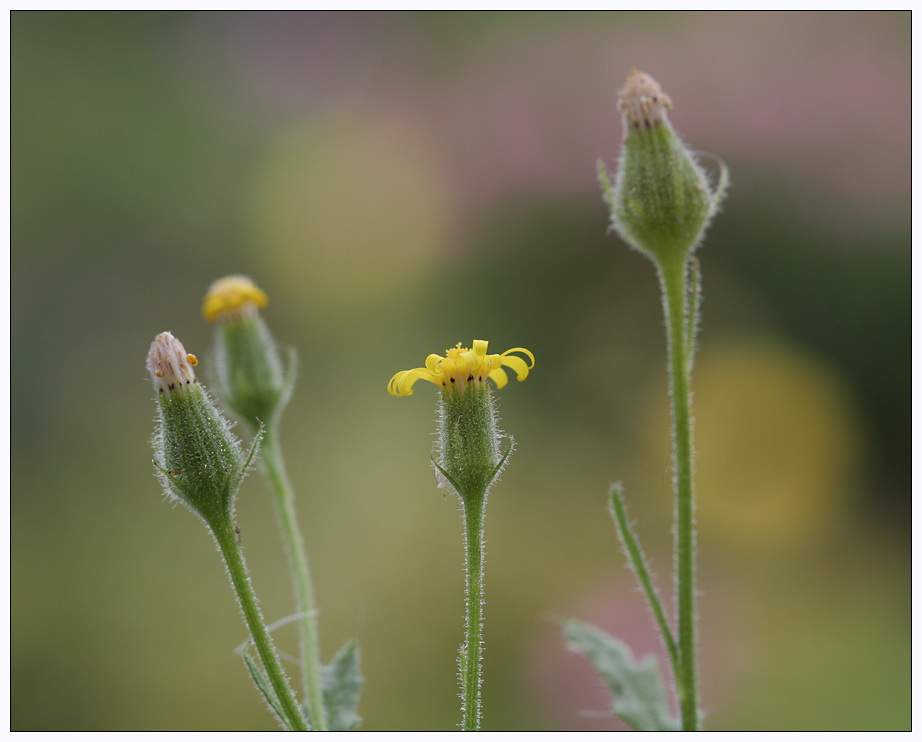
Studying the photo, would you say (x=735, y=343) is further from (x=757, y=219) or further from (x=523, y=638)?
(x=523, y=638)

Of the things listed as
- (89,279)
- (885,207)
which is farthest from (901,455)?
(89,279)

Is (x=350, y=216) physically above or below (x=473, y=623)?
above

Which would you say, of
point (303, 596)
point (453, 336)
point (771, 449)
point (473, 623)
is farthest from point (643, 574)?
point (453, 336)

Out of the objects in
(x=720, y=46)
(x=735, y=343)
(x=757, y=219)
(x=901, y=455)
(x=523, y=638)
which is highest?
(x=720, y=46)

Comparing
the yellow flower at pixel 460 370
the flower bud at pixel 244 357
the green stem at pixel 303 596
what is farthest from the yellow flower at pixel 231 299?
the yellow flower at pixel 460 370

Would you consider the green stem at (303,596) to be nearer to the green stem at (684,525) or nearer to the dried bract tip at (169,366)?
the dried bract tip at (169,366)

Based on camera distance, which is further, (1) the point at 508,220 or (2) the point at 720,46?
(1) the point at 508,220

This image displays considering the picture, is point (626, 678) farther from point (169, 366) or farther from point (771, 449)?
point (771, 449)
